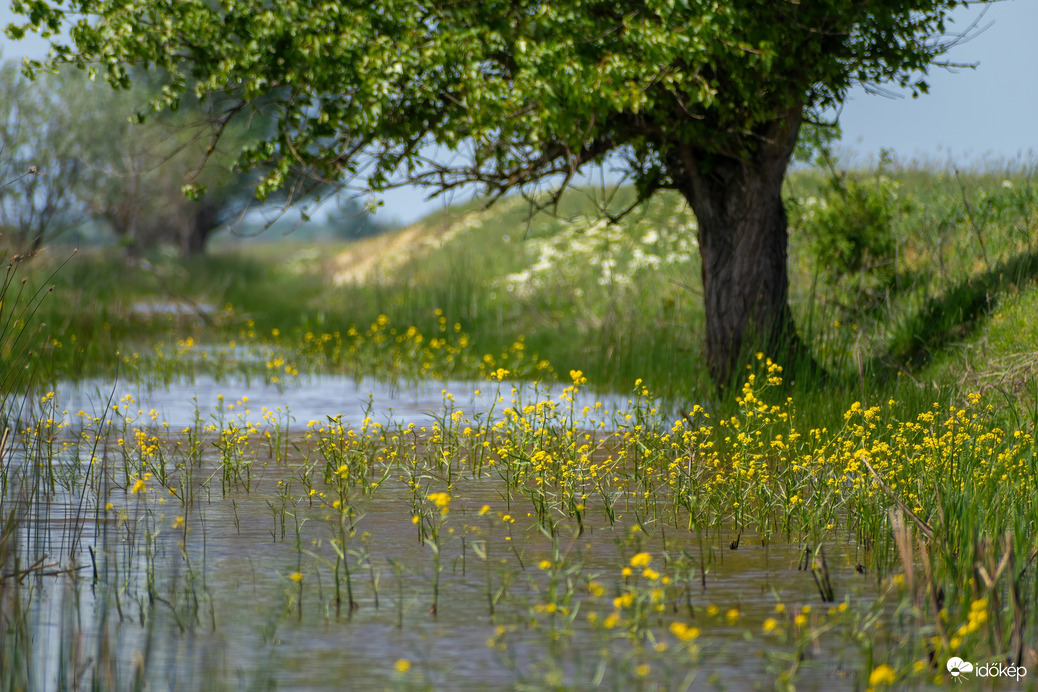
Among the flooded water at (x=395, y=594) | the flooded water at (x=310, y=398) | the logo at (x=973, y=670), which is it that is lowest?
the logo at (x=973, y=670)

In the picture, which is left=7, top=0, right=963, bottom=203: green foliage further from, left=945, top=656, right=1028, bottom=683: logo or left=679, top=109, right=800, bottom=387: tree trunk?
left=945, top=656, right=1028, bottom=683: logo

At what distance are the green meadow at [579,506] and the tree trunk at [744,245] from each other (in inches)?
17.5

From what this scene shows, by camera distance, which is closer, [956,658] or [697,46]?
[956,658]

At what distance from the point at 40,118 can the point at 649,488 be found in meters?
27.1

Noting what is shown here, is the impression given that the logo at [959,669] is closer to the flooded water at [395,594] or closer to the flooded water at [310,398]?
the flooded water at [395,594]

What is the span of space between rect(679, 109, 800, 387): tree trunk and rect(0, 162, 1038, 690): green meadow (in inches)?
17.5

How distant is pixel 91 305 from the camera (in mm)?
19375

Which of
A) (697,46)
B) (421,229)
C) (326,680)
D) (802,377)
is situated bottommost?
(326,680)

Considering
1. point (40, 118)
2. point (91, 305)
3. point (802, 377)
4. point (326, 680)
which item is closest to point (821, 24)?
point (802, 377)

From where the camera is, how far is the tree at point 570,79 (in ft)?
34.7

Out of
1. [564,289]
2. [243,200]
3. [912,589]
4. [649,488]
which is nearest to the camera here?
[912,589]

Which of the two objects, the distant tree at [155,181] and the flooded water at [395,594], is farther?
the distant tree at [155,181]

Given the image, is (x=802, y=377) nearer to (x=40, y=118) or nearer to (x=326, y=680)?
(x=326, y=680)

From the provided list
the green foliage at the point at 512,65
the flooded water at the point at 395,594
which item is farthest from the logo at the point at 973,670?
the green foliage at the point at 512,65
